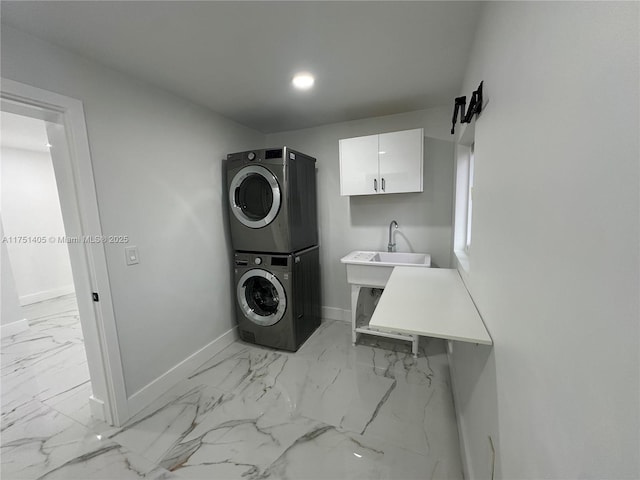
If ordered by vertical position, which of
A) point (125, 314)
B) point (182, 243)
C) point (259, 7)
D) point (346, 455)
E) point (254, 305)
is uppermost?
point (259, 7)

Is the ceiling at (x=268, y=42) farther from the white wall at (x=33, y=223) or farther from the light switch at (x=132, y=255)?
the white wall at (x=33, y=223)

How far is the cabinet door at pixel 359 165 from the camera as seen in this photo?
2.34 meters

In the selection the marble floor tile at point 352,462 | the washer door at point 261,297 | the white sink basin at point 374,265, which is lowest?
the marble floor tile at point 352,462

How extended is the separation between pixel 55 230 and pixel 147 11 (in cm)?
478

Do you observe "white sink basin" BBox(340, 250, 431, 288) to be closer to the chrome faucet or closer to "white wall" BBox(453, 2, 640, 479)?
the chrome faucet

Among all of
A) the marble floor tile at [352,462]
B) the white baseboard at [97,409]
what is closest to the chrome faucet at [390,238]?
the marble floor tile at [352,462]

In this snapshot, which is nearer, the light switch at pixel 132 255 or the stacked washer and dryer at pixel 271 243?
the light switch at pixel 132 255

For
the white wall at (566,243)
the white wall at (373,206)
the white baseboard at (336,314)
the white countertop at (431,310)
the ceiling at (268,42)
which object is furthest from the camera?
the white baseboard at (336,314)

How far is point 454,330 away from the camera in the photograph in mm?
958

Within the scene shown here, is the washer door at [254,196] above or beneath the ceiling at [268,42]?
beneath

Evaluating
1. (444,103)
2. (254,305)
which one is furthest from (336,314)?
(444,103)

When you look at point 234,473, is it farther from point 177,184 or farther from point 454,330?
point 177,184

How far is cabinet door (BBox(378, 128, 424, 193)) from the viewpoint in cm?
219

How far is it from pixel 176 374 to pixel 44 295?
3836 mm
